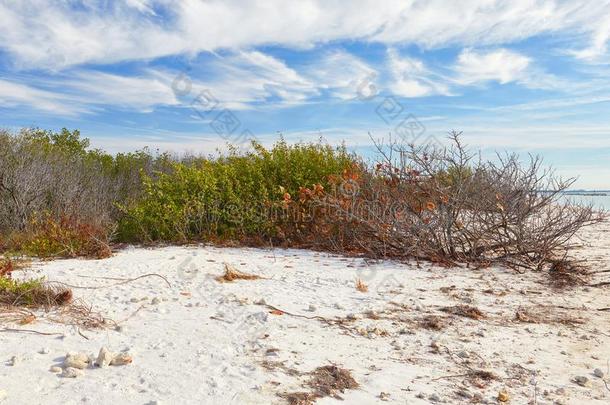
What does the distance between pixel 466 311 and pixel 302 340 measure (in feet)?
6.77

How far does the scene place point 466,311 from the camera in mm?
5430

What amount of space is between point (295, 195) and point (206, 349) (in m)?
6.58

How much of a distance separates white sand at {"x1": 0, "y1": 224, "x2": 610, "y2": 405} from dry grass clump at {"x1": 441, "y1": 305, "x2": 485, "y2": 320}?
0.11 m

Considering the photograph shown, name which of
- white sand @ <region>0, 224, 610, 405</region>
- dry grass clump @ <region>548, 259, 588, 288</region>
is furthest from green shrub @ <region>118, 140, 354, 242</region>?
dry grass clump @ <region>548, 259, 588, 288</region>

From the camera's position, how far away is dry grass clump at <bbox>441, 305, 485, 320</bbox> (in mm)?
5289

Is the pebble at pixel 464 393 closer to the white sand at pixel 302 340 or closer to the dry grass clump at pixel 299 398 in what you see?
the white sand at pixel 302 340

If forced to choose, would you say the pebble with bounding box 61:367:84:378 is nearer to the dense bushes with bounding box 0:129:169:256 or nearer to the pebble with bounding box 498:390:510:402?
the pebble with bounding box 498:390:510:402

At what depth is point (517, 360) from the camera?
13.5 feet

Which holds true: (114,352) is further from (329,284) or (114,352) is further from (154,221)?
(154,221)

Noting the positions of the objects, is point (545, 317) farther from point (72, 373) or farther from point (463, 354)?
point (72, 373)

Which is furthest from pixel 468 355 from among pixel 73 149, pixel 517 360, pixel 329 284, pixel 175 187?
pixel 73 149

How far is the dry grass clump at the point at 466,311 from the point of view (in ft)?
17.4

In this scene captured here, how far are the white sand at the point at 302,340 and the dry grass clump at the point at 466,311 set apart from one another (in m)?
0.11

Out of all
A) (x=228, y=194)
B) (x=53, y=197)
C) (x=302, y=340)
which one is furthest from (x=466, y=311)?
(x=53, y=197)
